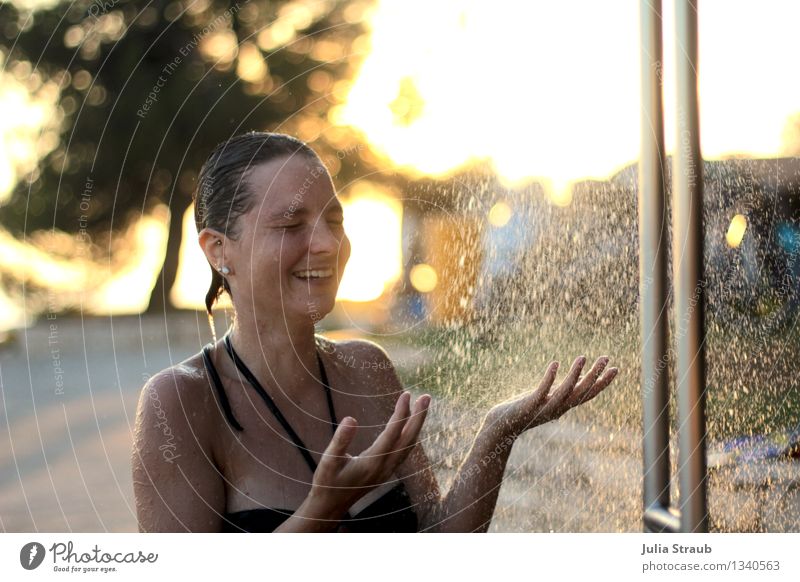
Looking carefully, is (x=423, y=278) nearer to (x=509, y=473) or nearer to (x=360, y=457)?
(x=509, y=473)

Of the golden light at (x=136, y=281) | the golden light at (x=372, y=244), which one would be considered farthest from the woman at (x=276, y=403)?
the golden light at (x=136, y=281)

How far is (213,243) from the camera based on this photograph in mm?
697

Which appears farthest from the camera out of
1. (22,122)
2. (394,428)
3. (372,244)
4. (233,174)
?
(22,122)

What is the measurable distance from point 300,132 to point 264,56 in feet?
0.50

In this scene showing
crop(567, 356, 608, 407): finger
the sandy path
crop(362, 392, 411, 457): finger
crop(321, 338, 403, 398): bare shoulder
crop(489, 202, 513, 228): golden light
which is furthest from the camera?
crop(489, 202, 513, 228): golden light

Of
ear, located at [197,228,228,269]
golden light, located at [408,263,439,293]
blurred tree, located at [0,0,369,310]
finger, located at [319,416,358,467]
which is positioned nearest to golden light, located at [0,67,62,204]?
blurred tree, located at [0,0,369,310]

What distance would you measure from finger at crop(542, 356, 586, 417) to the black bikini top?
164mm

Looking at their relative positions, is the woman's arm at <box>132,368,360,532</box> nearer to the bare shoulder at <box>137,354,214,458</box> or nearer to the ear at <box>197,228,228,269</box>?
the bare shoulder at <box>137,354,214,458</box>

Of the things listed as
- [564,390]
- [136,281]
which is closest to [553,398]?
[564,390]

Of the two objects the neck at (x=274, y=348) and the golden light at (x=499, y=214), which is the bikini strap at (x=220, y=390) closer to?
the neck at (x=274, y=348)

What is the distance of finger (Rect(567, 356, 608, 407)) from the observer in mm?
632

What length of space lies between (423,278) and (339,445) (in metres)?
0.42

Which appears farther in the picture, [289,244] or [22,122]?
[22,122]
